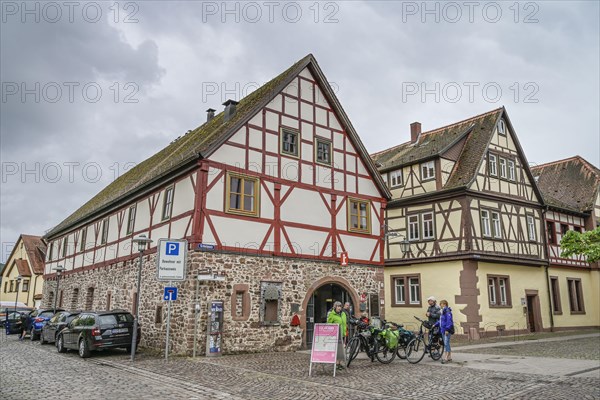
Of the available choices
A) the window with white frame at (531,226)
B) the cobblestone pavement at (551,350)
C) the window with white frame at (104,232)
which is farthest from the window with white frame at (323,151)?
the window with white frame at (531,226)

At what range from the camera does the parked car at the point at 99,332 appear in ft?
52.0

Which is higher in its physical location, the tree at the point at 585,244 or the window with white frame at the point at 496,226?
the window with white frame at the point at 496,226

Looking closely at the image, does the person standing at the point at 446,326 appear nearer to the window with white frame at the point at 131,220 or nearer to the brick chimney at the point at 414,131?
the window with white frame at the point at 131,220

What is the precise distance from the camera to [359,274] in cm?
2103

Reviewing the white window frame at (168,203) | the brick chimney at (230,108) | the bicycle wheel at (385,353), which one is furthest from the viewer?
the brick chimney at (230,108)

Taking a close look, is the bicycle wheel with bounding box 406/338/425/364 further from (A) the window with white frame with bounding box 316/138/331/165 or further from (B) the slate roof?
(B) the slate roof

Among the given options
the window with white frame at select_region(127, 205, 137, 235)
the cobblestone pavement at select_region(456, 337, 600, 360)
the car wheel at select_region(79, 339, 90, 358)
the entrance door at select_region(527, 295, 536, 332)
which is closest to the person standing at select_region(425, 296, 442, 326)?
the cobblestone pavement at select_region(456, 337, 600, 360)

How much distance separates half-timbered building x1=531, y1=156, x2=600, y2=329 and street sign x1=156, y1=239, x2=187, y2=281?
22145mm

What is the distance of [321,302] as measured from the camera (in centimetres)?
2012

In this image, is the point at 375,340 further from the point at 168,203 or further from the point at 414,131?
the point at 414,131

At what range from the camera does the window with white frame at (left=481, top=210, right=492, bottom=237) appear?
2521 centimetres

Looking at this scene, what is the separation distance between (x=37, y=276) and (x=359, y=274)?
3584cm

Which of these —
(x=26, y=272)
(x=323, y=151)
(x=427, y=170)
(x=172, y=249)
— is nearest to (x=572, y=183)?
(x=427, y=170)

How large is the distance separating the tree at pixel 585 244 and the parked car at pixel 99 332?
1932 centimetres
